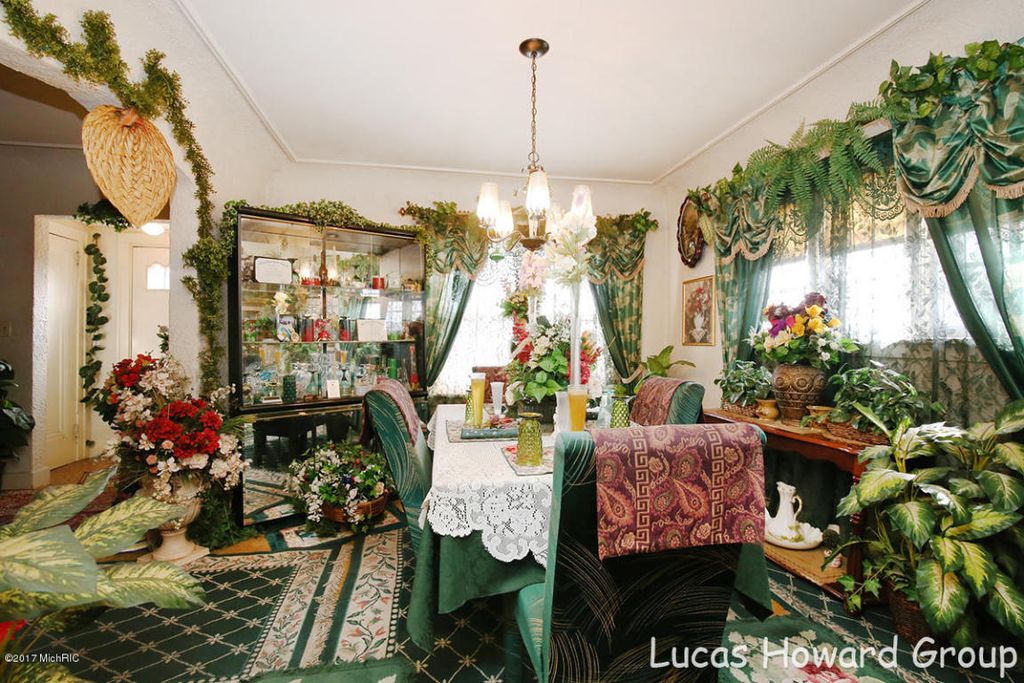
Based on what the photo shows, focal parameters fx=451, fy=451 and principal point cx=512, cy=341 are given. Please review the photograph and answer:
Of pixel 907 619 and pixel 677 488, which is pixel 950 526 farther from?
pixel 677 488

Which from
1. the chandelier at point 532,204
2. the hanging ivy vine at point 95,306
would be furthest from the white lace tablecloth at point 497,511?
the hanging ivy vine at point 95,306

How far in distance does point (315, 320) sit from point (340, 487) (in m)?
1.35

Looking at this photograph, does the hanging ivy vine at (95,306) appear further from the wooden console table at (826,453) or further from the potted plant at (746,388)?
the wooden console table at (826,453)

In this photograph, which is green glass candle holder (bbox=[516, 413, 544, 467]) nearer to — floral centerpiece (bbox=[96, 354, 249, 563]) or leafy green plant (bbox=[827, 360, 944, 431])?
leafy green plant (bbox=[827, 360, 944, 431])

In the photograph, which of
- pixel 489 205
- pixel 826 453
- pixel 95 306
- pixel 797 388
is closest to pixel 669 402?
pixel 826 453

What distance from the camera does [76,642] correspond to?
1885mm

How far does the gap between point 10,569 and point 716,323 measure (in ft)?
13.6

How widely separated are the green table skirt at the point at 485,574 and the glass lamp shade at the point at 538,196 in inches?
59.6

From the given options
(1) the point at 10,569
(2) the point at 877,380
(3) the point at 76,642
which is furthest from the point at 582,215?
(3) the point at 76,642

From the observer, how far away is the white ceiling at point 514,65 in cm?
222

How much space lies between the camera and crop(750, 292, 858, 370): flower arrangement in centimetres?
253

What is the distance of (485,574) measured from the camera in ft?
4.90

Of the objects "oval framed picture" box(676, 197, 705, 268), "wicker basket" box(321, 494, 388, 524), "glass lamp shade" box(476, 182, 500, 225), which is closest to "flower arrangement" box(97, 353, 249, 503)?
"wicker basket" box(321, 494, 388, 524)

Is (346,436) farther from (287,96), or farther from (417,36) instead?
(417,36)
